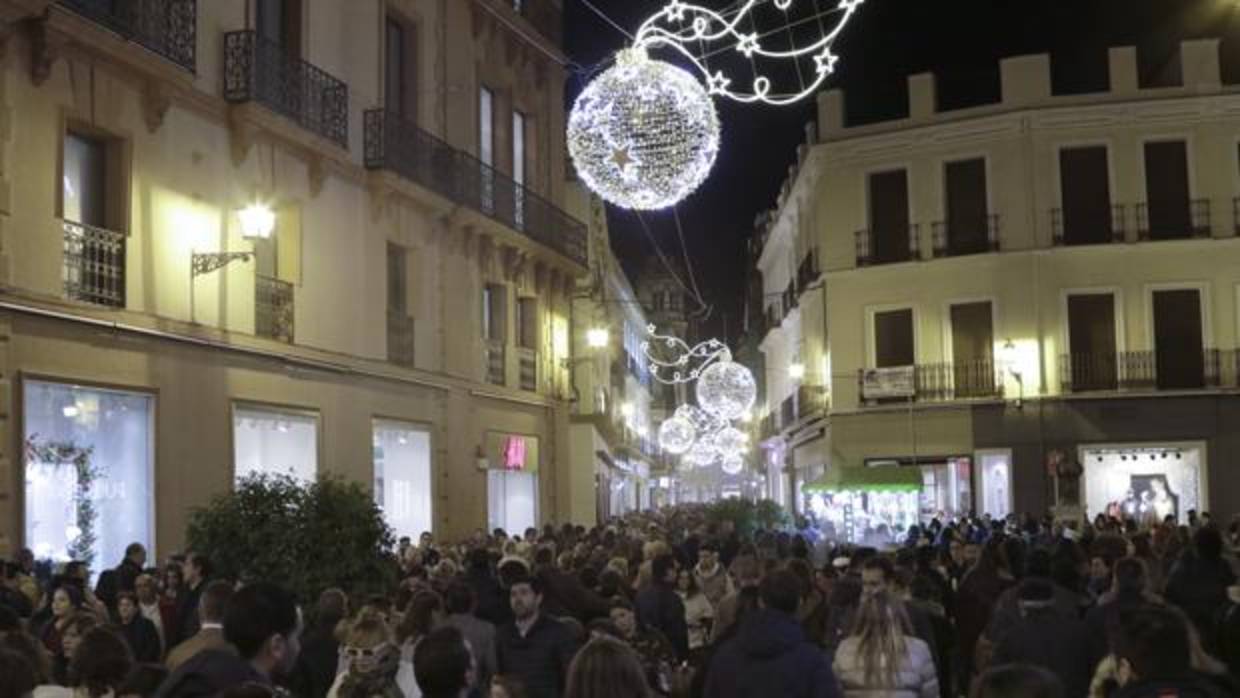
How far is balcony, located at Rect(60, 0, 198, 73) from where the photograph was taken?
49.6 feet

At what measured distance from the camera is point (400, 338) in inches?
930

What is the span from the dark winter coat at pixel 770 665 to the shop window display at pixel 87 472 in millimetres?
9593

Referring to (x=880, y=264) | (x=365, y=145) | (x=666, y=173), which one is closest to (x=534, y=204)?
(x=365, y=145)

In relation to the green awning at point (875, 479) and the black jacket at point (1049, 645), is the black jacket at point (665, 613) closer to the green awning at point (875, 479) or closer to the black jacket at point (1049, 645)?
the black jacket at point (1049, 645)

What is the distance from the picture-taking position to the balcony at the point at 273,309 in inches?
746

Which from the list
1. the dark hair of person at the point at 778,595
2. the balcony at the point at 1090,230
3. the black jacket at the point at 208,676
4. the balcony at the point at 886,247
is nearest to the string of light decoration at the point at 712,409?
the balcony at the point at 886,247

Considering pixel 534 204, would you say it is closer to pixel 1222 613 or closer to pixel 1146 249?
pixel 1146 249

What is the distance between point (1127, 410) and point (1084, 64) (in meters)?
9.72

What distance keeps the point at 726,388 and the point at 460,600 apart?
935 inches

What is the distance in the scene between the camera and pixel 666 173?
14.0 m

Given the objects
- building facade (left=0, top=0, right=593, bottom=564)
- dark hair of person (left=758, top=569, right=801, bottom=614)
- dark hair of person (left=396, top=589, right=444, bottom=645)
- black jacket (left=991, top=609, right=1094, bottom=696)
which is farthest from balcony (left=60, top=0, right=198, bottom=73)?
black jacket (left=991, top=609, right=1094, bottom=696)

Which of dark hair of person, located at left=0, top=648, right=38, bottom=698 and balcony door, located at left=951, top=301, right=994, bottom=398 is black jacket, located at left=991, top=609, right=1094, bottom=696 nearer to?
dark hair of person, located at left=0, top=648, right=38, bottom=698

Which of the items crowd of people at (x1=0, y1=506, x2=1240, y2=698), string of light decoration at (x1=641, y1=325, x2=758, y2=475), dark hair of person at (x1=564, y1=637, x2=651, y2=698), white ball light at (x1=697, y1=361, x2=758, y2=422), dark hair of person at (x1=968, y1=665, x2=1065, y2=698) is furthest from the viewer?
string of light decoration at (x1=641, y1=325, x2=758, y2=475)

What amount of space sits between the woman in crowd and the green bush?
6703 mm
